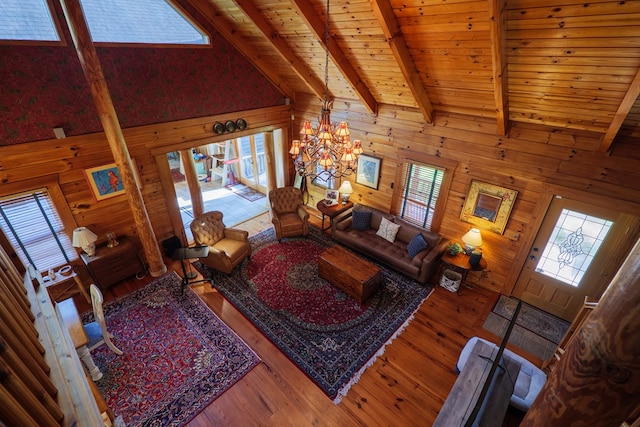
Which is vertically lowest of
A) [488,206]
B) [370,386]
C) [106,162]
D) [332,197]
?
[370,386]

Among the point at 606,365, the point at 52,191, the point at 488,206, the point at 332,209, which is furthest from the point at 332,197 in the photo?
the point at 606,365

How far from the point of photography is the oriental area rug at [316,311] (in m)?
3.80

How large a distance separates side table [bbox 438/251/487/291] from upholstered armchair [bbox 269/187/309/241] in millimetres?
2764

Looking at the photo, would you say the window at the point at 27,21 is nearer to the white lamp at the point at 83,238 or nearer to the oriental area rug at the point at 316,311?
the white lamp at the point at 83,238

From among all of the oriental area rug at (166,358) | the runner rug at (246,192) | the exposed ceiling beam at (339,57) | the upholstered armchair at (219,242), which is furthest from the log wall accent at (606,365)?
the runner rug at (246,192)

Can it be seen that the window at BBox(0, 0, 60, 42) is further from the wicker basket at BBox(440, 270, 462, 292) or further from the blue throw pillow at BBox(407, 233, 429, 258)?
the wicker basket at BBox(440, 270, 462, 292)

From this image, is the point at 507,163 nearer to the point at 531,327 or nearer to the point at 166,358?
the point at 531,327

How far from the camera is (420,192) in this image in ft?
18.1

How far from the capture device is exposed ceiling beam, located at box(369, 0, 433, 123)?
3.05 m

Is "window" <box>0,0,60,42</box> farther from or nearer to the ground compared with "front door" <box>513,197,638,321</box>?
farther from the ground

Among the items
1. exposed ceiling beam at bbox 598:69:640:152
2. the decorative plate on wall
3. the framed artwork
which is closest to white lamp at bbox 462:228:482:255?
the framed artwork

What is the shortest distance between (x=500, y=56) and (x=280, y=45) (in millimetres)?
3257

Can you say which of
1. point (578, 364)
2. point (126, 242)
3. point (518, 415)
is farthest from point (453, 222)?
point (126, 242)

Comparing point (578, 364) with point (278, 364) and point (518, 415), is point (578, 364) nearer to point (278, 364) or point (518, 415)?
point (518, 415)
